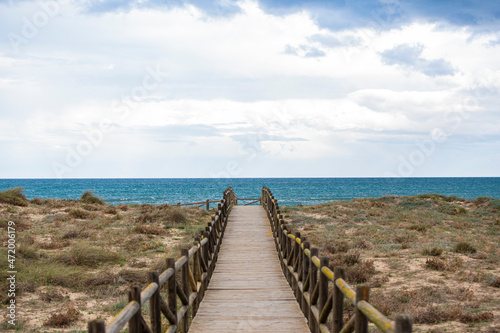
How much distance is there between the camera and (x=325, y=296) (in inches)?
231

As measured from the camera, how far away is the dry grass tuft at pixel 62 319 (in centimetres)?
765

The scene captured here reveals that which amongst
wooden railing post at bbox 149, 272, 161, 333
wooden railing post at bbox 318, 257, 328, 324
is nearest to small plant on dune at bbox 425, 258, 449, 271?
wooden railing post at bbox 318, 257, 328, 324

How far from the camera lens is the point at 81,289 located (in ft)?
33.0

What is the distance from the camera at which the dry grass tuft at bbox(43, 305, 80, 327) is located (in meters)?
7.65

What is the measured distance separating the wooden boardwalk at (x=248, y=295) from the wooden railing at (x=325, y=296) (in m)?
0.36

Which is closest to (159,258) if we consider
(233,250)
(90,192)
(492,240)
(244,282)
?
(233,250)

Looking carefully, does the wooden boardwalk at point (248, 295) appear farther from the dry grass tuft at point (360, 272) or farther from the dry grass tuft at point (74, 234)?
the dry grass tuft at point (74, 234)

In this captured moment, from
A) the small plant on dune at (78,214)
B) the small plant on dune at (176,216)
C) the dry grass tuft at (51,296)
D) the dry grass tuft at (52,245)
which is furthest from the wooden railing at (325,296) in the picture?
the small plant on dune at (78,214)

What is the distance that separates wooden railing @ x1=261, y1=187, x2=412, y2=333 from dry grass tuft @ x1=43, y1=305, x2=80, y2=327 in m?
4.56

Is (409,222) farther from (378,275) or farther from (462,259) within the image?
(378,275)

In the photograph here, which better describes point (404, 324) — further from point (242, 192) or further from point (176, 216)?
point (242, 192)

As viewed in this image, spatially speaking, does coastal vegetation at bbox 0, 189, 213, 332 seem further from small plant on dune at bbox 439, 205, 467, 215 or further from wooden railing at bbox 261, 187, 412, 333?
small plant on dune at bbox 439, 205, 467, 215

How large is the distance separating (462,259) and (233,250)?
752 cm

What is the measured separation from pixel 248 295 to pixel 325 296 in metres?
3.00
